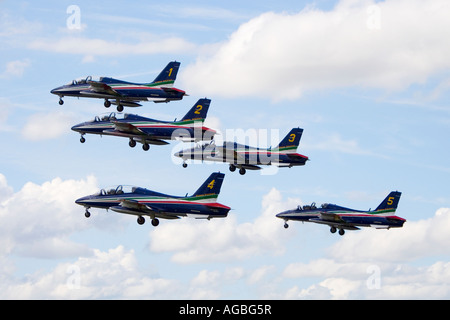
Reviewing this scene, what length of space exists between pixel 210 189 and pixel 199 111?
12294 millimetres

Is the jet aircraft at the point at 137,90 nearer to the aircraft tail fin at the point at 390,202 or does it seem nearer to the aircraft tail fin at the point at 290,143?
the aircraft tail fin at the point at 290,143

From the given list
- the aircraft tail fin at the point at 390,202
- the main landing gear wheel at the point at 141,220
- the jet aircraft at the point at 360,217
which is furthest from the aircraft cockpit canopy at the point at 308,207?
the main landing gear wheel at the point at 141,220

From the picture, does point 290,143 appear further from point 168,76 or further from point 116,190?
point 116,190

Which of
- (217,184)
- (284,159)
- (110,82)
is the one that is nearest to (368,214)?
(284,159)

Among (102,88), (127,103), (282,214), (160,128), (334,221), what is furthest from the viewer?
(282,214)

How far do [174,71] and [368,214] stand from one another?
29.8 metres

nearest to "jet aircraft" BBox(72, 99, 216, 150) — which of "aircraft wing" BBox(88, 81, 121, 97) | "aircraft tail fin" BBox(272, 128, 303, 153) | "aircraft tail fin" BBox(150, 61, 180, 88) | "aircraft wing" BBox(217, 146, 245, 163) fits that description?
"aircraft wing" BBox(88, 81, 121, 97)

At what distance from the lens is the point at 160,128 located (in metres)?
102

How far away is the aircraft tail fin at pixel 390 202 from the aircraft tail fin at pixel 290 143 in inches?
601

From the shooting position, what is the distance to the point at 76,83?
108 m

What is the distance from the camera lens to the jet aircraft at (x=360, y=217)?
373 ft

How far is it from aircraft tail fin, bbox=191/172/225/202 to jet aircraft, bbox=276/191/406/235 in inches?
962

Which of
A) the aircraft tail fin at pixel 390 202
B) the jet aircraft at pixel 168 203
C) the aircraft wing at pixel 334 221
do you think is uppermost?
the aircraft tail fin at pixel 390 202

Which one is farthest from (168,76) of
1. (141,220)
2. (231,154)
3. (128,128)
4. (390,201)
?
(390,201)
